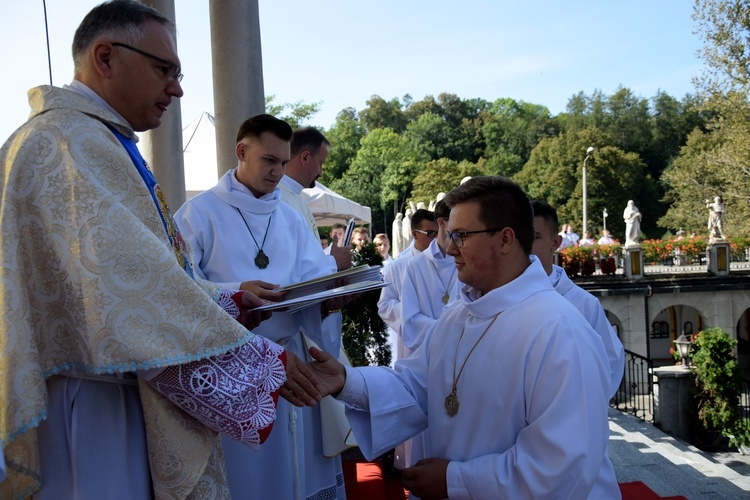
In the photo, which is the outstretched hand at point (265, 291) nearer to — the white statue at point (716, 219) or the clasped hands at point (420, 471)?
the clasped hands at point (420, 471)

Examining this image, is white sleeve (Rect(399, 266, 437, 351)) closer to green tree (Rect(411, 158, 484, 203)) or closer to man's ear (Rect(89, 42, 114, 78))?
man's ear (Rect(89, 42, 114, 78))

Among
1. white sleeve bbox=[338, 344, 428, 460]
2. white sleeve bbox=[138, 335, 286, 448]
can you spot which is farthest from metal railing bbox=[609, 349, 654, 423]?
white sleeve bbox=[138, 335, 286, 448]

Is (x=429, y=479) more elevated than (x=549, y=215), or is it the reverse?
(x=549, y=215)

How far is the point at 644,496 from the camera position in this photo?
4.59 m

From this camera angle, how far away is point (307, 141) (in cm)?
479

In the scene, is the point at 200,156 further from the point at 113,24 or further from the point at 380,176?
the point at 380,176

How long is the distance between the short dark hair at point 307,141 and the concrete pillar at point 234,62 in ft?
6.39

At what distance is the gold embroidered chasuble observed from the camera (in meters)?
1.69

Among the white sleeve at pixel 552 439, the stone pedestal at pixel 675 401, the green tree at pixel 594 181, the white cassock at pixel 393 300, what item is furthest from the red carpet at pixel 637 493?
the green tree at pixel 594 181

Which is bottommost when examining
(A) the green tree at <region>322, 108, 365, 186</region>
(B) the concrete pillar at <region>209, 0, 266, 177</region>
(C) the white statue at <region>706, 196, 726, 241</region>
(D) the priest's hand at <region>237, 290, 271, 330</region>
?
(C) the white statue at <region>706, 196, 726, 241</region>

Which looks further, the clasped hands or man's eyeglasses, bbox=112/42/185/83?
the clasped hands

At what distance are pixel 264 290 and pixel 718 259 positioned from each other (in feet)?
108

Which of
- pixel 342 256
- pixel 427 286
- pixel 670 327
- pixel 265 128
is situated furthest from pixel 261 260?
pixel 670 327

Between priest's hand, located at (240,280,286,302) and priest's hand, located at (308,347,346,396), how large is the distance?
10.2 inches
